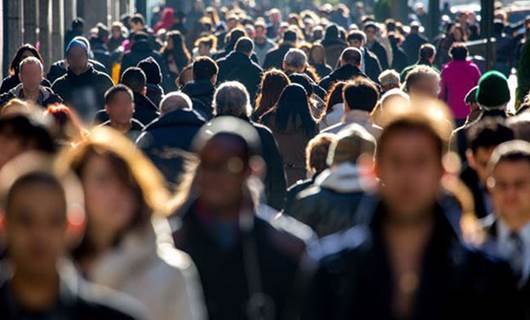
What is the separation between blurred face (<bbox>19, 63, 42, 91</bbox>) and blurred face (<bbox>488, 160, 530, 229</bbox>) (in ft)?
28.2

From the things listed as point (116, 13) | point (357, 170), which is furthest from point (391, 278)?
point (116, 13)

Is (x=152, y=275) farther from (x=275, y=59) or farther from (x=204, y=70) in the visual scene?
(x=275, y=59)

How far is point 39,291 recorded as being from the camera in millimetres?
4762

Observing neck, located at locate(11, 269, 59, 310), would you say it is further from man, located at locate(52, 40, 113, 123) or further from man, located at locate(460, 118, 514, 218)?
man, located at locate(52, 40, 113, 123)

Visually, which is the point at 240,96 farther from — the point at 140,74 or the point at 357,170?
the point at 357,170

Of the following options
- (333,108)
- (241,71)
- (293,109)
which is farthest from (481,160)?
(241,71)

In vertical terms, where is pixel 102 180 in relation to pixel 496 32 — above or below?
above

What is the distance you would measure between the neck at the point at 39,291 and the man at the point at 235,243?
6.44ft

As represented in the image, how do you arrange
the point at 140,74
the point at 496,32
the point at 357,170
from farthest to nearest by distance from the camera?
the point at 496,32, the point at 140,74, the point at 357,170

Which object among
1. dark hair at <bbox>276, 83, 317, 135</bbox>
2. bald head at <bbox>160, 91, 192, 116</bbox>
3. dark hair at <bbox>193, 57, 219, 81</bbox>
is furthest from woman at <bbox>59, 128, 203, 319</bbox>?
dark hair at <bbox>193, 57, 219, 81</bbox>

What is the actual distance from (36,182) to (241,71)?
17.5 meters

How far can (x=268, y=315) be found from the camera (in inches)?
269

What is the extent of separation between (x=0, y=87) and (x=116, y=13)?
3699 cm

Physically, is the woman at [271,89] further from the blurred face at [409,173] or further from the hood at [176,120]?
the blurred face at [409,173]
